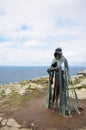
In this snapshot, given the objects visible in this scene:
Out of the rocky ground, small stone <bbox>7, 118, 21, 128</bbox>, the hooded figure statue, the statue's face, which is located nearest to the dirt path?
the rocky ground

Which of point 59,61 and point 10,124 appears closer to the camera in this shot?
point 10,124

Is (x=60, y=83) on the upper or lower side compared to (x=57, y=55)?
lower

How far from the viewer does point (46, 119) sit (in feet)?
39.3

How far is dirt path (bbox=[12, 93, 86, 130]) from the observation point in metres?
11.2

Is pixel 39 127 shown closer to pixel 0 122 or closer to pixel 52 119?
pixel 52 119

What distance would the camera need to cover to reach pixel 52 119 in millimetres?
11984

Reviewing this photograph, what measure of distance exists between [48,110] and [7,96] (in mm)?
6092

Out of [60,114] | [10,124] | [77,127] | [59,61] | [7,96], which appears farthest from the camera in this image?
[7,96]

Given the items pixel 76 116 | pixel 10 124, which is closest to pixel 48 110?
pixel 76 116

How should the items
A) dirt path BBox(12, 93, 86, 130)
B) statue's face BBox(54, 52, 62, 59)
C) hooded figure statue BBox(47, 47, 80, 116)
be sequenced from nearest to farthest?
dirt path BBox(12, 93, 86, 130), hooded figure statue BBox(47, 47, 80, 116), statue's face BBox(54, 52, 62, 59)

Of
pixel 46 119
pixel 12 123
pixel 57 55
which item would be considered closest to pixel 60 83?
pixel 57 55

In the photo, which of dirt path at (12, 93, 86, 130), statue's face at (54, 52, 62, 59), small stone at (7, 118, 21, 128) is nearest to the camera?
dirt path at (12, 93, 86, 130)

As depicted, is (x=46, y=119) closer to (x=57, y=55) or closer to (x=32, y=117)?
(x=32, y=117)

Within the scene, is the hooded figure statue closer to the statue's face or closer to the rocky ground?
the statue's face
